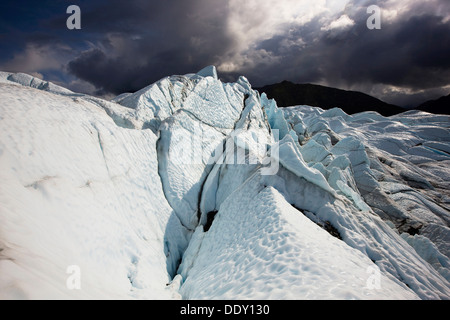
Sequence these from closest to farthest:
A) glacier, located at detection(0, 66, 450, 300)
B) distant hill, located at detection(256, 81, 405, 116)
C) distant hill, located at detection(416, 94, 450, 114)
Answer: glacier, located at detection(0, 66, 450, 300)
distant hill, located at detection(256, 81, 405, 116)
distant hill, located at detection(416, 94, 450, 114)

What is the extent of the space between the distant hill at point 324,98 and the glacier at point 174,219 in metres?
176

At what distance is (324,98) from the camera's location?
597ft

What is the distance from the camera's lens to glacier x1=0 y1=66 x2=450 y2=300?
5090mm

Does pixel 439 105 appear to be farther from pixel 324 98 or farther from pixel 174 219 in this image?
pixel 174 219

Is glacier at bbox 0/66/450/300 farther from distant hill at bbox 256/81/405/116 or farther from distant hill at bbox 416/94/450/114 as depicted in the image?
distant hill at bbox 416/94/450/114

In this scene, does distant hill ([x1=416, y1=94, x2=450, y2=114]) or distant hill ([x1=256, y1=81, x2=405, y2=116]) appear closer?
distant hill ([x1=256, y1=81, x2=405, y2=116])

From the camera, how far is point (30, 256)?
4.09 m

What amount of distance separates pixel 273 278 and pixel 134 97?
18.7m

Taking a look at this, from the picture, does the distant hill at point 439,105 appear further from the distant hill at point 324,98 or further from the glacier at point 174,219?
the glacier at point 174,219

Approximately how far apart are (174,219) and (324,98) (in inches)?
7975

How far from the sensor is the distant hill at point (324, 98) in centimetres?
16389

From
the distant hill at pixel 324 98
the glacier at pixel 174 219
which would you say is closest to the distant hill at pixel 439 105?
the distant hill at pixel 324 98

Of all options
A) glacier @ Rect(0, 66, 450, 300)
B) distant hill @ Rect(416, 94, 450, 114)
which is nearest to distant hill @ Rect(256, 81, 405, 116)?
distant hill @ Rect(416, 94, 450, 114)

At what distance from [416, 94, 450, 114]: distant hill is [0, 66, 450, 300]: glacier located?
22864cm
